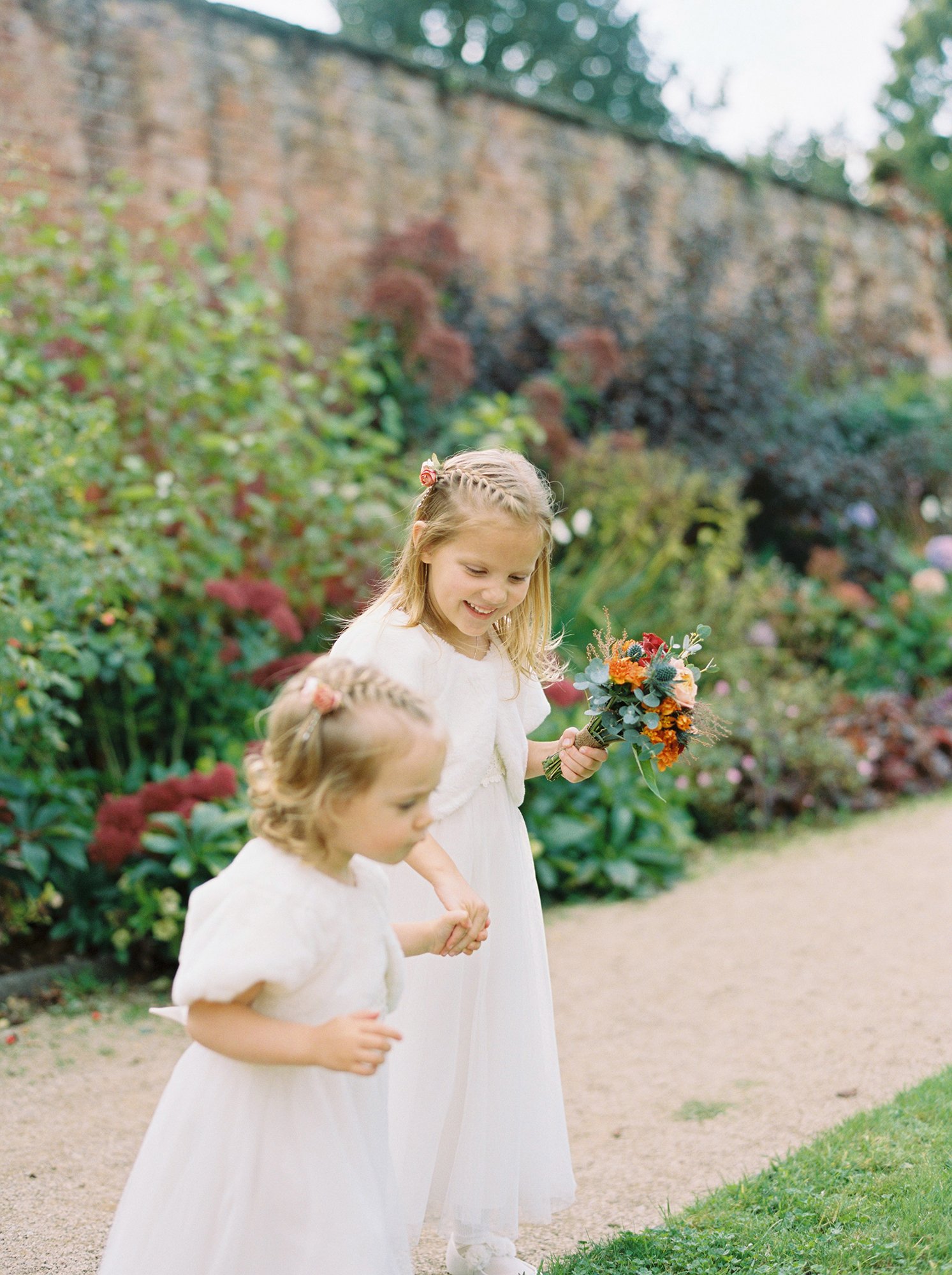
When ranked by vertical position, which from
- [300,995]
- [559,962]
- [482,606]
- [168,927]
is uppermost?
[482,606]

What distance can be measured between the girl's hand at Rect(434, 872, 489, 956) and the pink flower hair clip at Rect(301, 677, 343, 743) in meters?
0.45

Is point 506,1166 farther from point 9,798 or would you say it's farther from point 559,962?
point 9,798

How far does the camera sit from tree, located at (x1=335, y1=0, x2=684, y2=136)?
18703 millimetres

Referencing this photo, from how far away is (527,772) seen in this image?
2432 mm

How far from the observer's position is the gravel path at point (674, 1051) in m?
2.54

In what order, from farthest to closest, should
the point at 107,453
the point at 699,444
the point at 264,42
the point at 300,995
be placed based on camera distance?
the point at 699,444 → the point at 264,42 → the point at 107,453 → the point at 300,995

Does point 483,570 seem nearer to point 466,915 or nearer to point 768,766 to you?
point 466,915

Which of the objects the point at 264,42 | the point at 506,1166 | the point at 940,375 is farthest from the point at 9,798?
the point at 940,375

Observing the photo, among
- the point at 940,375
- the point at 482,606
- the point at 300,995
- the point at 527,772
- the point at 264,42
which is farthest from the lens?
the point at 940,375

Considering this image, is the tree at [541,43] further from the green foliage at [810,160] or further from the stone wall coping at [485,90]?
the stone wall coping at [485,90]

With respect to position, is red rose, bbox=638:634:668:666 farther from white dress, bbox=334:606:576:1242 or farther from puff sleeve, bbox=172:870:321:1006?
puff sleeve, bbox=172:870:321:1006

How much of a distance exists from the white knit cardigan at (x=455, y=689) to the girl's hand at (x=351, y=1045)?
62cm

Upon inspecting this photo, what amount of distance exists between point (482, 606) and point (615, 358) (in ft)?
18.5

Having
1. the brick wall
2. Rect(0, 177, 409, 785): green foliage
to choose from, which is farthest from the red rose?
the brick wall
